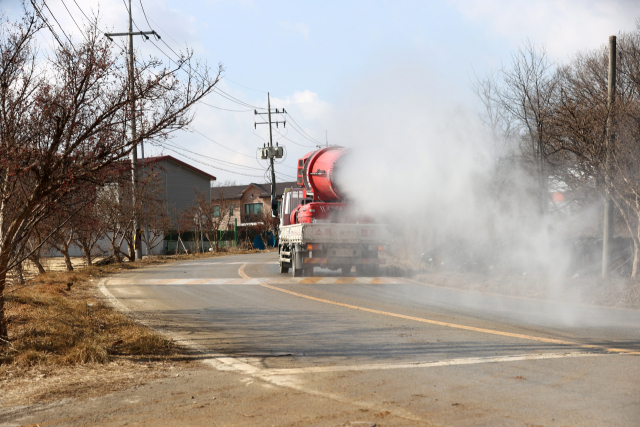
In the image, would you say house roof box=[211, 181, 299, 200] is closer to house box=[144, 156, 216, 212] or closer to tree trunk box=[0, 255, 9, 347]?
house box=[144, 156, 216, 212]

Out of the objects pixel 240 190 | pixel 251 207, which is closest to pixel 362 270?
pixel 251 207

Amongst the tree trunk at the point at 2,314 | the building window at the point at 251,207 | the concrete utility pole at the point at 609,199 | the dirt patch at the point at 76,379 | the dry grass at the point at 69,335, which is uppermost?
the building window at the point at 251,207

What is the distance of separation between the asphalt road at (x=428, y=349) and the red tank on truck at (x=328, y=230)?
3.63 metres

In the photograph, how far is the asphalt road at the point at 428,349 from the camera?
469 centimetres

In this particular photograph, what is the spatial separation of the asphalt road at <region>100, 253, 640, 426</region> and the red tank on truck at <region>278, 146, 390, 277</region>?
363 centimetres

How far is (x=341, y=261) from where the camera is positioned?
1705 cm

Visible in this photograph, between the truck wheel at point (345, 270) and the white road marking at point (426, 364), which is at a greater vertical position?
the truck wheel at point (345, 270)

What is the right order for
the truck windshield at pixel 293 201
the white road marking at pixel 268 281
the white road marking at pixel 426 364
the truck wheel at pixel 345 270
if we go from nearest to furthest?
the white road marking at pixel 426 364 → the white road marking at pixel 268 281 → the truck wheel at pixel 345 270 → the truck windshield at pixel 293 201

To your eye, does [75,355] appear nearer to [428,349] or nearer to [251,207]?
[428,349]

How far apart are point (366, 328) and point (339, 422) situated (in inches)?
171

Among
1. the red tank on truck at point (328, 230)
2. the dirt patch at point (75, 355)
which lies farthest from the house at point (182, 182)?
the dirt patch at point (75, 355)

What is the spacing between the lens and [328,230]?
16.8 m

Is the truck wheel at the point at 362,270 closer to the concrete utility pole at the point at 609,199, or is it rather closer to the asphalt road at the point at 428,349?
the asphalt road at the point at 428,349

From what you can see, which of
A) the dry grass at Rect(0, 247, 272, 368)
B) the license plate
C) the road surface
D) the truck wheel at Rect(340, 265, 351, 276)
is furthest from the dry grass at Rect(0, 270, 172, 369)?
the truck wheel at Rect(340, 265, 351, 276)
